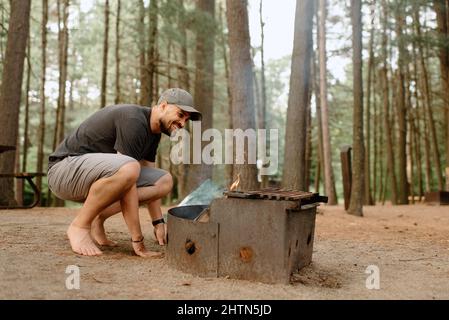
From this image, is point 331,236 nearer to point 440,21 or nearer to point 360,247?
point 360,247

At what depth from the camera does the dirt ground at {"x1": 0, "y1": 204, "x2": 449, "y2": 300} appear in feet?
8.80

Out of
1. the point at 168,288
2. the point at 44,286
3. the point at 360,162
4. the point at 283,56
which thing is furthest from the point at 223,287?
the point at 283,56

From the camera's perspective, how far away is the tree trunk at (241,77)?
7215 millimetres

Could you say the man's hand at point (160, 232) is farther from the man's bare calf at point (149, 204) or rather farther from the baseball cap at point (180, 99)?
the baseball cap at point (180, 99)

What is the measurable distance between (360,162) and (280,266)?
19.7 ft

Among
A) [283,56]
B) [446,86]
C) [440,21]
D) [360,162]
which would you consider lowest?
[360,162]

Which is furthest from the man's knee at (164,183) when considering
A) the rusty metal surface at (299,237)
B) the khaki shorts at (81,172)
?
the rusty metal surface at (299,237)

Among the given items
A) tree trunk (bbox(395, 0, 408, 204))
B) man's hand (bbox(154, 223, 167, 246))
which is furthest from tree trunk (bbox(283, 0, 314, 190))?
tree trunk (bbox(395, 0, 408, 204))

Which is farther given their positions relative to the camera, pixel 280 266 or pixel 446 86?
pixel 446 86

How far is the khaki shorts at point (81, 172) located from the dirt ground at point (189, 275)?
50 centimetres

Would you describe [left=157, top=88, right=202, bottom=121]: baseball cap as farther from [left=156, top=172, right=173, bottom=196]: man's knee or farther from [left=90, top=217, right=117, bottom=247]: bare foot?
[left=90, top=217, right=117, bottom=247]: bare foot

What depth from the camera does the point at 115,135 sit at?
150 inches

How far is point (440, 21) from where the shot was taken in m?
13.7

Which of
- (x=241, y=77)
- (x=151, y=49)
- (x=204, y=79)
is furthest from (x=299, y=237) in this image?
(x=151, y=49)
